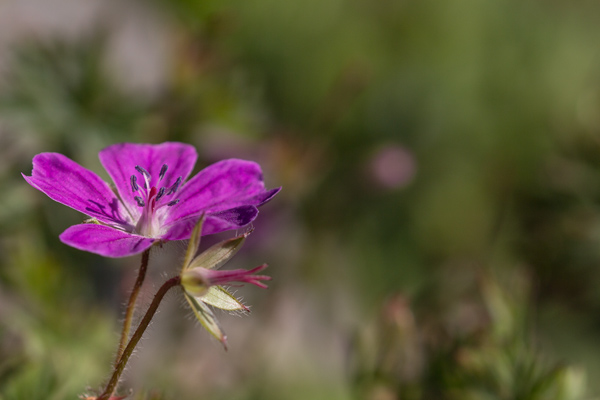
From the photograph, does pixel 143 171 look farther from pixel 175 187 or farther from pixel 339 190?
pixel 339 190

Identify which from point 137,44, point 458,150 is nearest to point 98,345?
point 137,44

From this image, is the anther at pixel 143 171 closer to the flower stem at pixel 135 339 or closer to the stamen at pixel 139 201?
the stamen at pixel 139 201

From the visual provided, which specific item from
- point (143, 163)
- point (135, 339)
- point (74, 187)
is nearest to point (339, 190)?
point (143, 163)

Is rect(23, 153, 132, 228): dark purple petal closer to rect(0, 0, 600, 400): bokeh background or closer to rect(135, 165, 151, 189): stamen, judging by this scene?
rect(135, 165, 151, 189): stamen

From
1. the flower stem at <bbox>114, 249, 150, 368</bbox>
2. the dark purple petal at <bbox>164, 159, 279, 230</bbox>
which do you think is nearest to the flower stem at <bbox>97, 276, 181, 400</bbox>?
the flower stem at <bbox>114, 249, 150, 368</bbox>

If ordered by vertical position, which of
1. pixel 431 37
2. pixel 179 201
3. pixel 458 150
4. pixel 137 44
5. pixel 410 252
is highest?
pixel 179 201

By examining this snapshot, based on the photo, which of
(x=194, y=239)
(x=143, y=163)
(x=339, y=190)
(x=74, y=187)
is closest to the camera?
(x=194, y=239)

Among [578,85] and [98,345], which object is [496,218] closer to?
[578,85]
